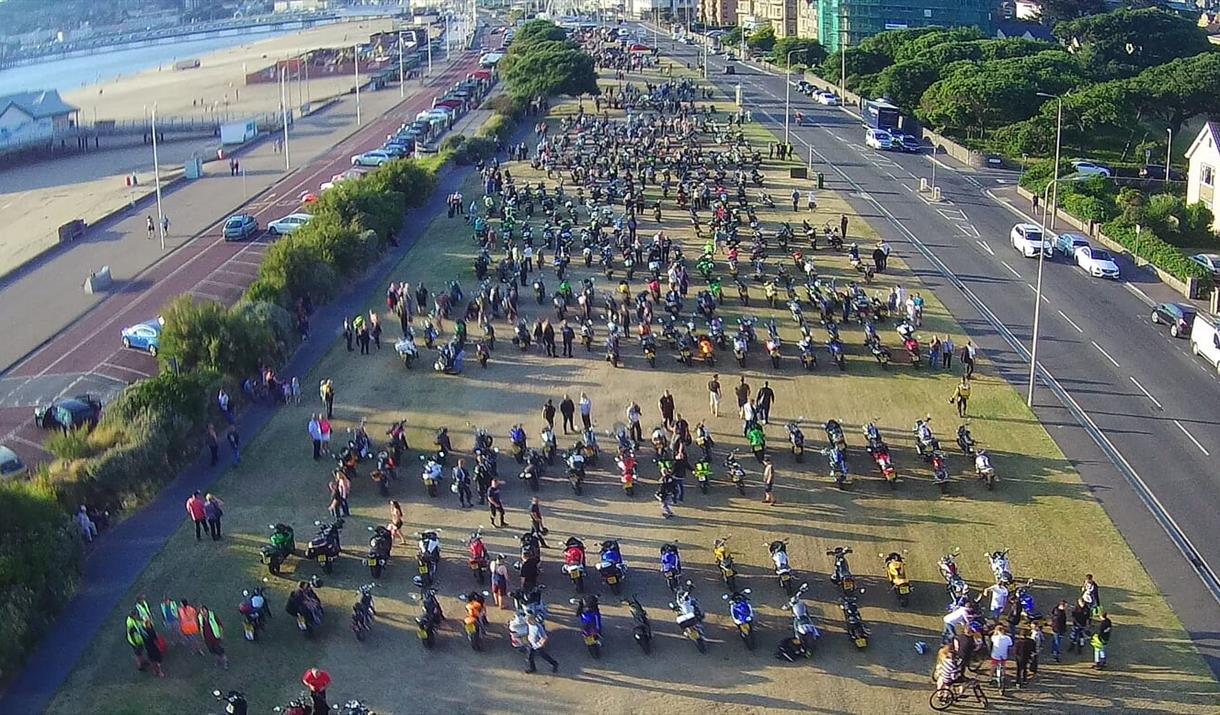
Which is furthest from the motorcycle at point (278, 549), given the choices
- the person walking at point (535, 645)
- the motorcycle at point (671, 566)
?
the motorcycle at point (671, 566)

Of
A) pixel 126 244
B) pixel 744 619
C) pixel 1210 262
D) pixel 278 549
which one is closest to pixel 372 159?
pixel 126 244

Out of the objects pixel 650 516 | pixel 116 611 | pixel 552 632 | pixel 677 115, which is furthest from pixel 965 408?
pixel 677 115

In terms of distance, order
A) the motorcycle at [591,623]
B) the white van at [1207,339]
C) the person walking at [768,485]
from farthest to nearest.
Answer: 1. the white van at [1207,339]
2. the person walking at [768,485]
3. the motorcycle at [591,623]

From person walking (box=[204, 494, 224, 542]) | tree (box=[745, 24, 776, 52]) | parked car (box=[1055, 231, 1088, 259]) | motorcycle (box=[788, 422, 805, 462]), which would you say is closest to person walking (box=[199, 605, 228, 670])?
person walking (box=[204, 494, 224, 542])

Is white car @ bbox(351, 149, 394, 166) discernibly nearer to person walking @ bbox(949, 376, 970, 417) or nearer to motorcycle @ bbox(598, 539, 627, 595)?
person walking @ bbox(949, 376, 970, 417)

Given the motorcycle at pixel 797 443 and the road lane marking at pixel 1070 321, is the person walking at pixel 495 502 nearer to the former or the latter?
the motorcycle at pixel 797 443

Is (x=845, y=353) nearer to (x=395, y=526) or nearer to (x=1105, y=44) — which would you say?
(x=395, y=526)
